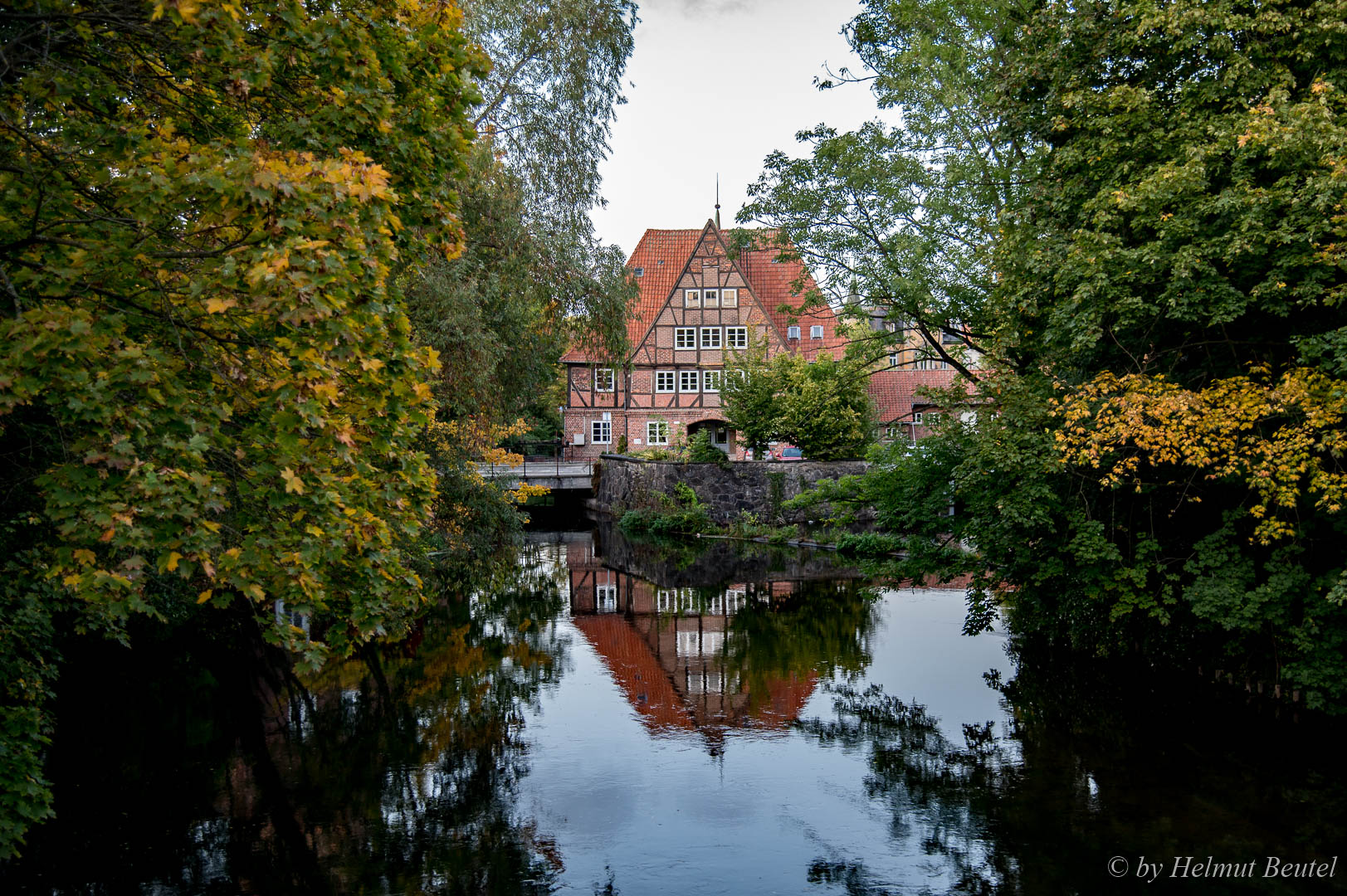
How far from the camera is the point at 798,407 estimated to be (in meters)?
31.6

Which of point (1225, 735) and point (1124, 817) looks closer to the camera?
point (1124, 817)

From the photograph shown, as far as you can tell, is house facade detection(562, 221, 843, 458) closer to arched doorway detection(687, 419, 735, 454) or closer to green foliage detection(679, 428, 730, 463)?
arched doorway detection(687, 419, 735, 454)

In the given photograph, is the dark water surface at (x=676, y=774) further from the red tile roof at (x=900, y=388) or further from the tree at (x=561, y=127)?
the red tile roof at (x=900, y=388)

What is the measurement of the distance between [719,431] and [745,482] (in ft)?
33.6

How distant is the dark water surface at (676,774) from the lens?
783 cm

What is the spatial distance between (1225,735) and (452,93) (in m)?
10.7

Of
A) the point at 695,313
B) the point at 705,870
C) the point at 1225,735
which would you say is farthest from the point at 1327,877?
the point at 695,313

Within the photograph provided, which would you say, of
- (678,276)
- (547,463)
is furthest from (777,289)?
(547,463)

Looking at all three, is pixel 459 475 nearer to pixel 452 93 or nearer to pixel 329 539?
pixel 452 93

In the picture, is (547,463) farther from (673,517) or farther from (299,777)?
(299,777)

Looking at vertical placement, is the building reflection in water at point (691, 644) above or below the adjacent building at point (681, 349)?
below

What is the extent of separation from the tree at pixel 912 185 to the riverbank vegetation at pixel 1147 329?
0.08 m

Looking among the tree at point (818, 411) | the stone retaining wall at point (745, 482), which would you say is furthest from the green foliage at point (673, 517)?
the tree at point (818, 411)

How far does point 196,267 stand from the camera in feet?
18.2
